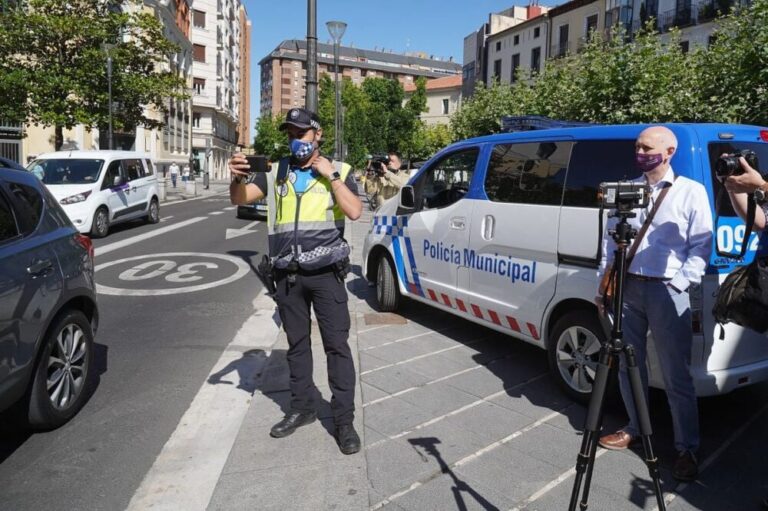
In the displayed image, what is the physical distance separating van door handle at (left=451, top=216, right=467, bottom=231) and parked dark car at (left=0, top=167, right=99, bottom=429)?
2.91 m

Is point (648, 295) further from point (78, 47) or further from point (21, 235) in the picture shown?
point (78, 47)

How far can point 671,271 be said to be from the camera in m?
3.08

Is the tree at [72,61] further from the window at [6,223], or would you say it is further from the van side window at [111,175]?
the window at [6,223]

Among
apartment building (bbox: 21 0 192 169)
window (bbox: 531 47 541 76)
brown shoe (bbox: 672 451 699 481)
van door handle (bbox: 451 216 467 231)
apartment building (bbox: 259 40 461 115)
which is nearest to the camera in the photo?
brown shoe (bbox: 672 451 699 481)

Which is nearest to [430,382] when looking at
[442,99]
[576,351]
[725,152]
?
[576,351]

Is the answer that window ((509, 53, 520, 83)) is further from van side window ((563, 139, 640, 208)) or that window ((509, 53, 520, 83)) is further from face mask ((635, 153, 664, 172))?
face mask ((635, 153, 664, 172))

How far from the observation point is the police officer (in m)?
3.37

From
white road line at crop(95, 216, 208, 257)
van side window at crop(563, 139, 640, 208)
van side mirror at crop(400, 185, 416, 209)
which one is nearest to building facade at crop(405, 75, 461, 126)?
white road line at crop(95, 216, 208, 257)

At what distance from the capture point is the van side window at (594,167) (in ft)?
12.5

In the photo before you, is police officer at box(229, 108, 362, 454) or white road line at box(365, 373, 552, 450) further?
white road line at box(365, 373, 552, 450)

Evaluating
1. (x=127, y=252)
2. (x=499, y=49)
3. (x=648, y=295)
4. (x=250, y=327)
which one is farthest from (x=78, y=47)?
(x=499, y=49)

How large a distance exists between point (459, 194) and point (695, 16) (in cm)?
3137

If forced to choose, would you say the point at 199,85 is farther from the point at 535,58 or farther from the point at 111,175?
the point at 111,175

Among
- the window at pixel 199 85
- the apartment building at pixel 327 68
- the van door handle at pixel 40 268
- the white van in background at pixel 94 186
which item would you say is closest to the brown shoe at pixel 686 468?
the van door handle at pixel 40 268
